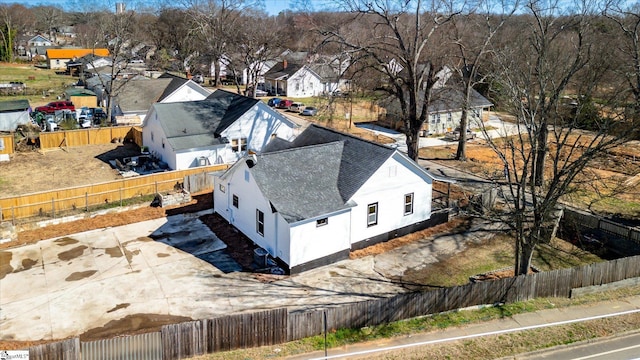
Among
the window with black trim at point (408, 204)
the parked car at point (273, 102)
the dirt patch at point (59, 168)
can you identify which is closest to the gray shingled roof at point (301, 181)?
the window with black trim at point (408, 204)

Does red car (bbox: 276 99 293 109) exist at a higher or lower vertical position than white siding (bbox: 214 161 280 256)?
higher

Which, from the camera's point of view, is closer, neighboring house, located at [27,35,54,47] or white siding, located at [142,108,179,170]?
white siding, located at [142,108,179,170]

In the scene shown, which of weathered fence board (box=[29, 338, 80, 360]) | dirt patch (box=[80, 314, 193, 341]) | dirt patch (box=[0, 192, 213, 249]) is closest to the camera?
weathered fence board (box=[29, 338, 80, 360])

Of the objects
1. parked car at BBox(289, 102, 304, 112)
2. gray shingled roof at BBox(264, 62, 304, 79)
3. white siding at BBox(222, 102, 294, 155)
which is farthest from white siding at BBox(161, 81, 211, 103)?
gray shingled roof at BBox(264, 62, 304, 79)

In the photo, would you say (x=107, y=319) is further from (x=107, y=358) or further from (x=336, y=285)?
(x=336, y=285)

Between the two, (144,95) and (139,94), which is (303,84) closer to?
(144,95)

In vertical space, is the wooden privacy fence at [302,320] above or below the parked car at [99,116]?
below

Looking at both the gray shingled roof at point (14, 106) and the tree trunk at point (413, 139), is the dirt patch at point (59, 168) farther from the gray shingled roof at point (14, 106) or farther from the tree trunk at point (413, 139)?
the tree trunk at point (413, 139)

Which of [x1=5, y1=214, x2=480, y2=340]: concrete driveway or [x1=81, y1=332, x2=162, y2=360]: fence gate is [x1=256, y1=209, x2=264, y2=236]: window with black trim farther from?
[x1=81, y1=332, x2=162, y2=360]: fence gate
